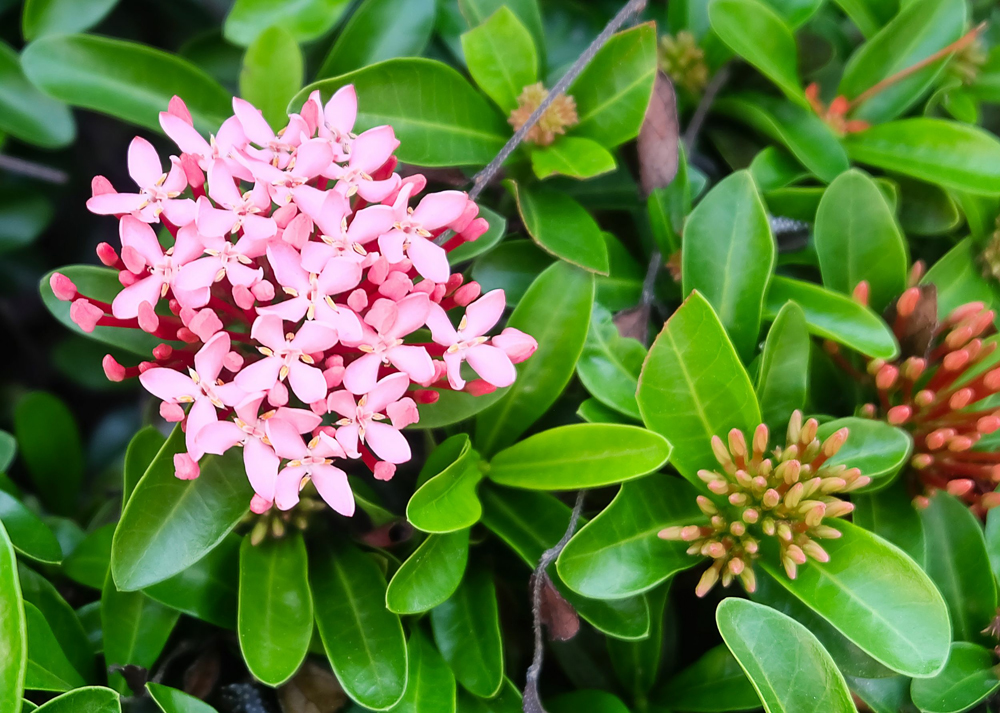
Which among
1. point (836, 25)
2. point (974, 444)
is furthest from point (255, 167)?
point (836, 25)

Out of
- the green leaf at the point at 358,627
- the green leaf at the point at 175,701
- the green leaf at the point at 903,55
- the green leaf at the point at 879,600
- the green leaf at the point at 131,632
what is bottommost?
the green leaf at the point at 175,701

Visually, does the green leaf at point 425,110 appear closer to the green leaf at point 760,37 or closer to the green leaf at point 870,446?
the green leaf at point 760,37

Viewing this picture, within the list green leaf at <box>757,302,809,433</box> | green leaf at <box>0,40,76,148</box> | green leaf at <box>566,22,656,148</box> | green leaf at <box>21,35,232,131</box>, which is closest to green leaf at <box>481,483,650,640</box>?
green leaf at <box>757,302,809,433</box>

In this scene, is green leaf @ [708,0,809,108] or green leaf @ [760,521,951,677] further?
green leaf @ [708,0,809,108]

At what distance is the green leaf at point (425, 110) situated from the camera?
967 mm

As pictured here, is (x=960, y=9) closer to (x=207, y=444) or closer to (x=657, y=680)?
(x=657, y=680)

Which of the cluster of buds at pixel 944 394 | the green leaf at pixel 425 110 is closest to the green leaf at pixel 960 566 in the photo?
the cluster of buds at pixel 944 394

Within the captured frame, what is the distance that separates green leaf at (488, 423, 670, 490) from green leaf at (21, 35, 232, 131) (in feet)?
2.38

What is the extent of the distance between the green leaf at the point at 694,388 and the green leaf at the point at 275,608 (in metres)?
0.47

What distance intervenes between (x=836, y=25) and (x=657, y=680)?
1.15 m

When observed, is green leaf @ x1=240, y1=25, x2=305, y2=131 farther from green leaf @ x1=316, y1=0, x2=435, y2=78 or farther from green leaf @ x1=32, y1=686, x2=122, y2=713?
green leaf @ x1=32, y1=686, x2=122, y2=713

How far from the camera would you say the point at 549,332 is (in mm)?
971

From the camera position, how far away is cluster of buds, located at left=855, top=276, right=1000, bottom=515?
3.13ft

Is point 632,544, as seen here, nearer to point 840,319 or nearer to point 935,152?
point 840,319
